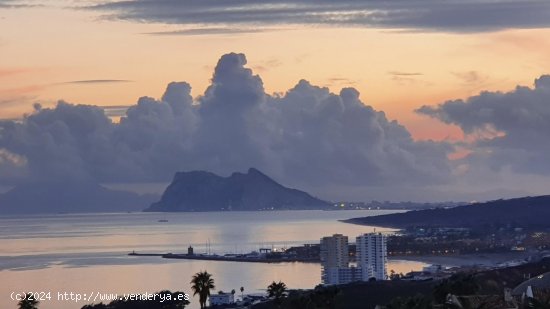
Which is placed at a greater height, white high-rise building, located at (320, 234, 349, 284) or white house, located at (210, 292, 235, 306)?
white high-rise building, located at (320, 234, 349, 284)

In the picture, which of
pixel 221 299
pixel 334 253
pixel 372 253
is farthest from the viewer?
pixel 334 253

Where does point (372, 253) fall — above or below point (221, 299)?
above

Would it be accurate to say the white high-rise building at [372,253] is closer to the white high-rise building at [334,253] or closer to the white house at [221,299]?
the white high-rise building at [334,253]

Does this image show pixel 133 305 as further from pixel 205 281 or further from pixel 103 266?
pixel 103 266

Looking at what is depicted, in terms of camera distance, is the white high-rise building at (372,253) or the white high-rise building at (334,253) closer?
the white high-rise building at (372,253)

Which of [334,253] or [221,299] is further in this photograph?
[334,253]

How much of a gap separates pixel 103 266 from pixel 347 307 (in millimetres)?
71699

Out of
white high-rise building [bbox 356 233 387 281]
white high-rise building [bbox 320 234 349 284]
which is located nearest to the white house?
white high-rise building [bbox 320 234 349 284]

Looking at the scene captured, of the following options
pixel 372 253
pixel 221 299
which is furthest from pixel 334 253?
A: pixel 221 299

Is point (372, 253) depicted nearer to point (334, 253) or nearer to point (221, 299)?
point (334, 253)

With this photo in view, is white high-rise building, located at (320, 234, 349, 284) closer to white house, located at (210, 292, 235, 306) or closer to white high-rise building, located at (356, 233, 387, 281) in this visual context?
white high-rise building, located at (356, 233, 387, 281)

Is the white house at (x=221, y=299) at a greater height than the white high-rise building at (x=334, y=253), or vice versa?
the white high-rise building at (x=334, y=253)

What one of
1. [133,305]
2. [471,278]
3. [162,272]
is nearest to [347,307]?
[133,305]

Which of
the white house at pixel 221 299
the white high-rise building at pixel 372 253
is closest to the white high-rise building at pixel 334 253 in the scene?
the white high-rise building at pixel 372 253
